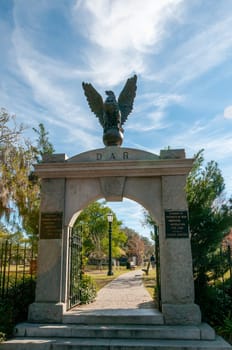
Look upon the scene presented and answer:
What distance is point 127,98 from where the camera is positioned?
8.36m

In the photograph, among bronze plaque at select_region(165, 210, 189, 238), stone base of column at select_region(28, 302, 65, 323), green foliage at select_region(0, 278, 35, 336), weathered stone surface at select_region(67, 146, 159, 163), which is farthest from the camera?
weathered stone surface at select_region(67, 146, 159, 163)

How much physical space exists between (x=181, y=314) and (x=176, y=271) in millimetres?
878

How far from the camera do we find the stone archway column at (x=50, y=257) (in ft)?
20.1

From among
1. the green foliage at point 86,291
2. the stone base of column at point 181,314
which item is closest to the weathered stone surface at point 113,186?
the stone base of column at point 181,314

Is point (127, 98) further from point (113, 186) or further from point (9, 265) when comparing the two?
point (9, 265)

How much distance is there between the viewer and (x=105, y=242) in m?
36.0

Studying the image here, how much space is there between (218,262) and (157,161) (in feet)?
10.1

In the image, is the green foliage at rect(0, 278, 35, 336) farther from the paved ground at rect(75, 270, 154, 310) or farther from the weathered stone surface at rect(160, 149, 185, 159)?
the weathered stone surface at rect(160, 149, 185, 159)

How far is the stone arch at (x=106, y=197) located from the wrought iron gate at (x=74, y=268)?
405 mm

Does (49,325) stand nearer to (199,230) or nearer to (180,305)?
(180,305)

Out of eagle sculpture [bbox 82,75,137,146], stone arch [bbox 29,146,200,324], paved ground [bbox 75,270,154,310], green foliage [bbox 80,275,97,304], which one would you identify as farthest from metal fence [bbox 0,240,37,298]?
eagle sculpture [bbox 82,75,137,146]

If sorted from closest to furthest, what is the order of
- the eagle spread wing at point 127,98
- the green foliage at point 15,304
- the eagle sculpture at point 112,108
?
the green foliage at point 15,304 < the eagle sculpture at point 112,108 < the eagle spread wing at point 127,98

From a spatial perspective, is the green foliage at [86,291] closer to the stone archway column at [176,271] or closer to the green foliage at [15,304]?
the green foliage at [15,304]

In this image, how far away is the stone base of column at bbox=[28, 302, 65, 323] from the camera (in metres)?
6.07
